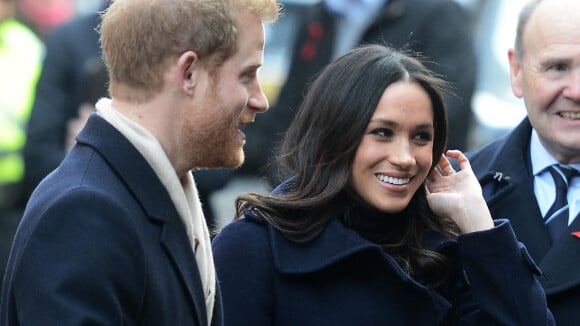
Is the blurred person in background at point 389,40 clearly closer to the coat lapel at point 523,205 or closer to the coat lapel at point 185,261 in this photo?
the coat lapel at point 523,205

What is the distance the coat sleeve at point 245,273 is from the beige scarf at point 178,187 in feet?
1.37

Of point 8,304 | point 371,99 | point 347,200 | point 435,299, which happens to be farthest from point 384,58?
point 8,304

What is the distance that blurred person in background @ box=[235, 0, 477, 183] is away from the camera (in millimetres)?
6598

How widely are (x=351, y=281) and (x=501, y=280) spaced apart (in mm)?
459

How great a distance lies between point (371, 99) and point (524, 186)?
0.77 metres

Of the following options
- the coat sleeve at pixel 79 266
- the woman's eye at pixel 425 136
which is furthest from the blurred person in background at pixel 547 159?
the coat sleeve at pixel 79 266

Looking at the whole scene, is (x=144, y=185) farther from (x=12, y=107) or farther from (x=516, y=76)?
(x=12, y=107)

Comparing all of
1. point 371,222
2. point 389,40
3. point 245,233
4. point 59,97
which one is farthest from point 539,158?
point 59,97

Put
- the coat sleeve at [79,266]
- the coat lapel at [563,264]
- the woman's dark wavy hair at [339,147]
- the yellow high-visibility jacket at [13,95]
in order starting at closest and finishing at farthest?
1. the coat sleeve at [79,266]
2. the woman's dark wavy hair at [339,147]
3. the coat lapel at [563,264]
4. the yellow high-visibility jacket at [13,95]

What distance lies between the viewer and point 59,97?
6988 millimetres

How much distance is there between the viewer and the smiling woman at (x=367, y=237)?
4.00 metres

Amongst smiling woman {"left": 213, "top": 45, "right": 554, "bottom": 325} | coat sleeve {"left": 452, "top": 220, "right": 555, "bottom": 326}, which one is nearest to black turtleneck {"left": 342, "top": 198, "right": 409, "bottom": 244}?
smiling woman {"left": 213, "top": 45, "right": 554, "bottom": 325}

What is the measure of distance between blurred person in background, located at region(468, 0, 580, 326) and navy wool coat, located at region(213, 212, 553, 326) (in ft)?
0.86

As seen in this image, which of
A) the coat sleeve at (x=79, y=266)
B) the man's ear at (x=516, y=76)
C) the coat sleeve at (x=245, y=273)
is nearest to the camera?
the coat sleeve at (x=79, y=266)
